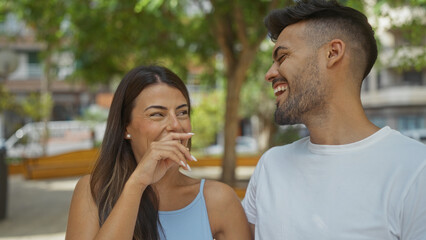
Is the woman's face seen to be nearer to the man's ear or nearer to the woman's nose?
the woman's nose

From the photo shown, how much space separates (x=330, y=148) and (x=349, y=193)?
0.19m

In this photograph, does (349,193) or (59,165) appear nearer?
(349,193)

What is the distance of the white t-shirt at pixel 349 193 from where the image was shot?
1.57 m

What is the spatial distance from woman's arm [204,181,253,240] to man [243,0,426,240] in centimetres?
21

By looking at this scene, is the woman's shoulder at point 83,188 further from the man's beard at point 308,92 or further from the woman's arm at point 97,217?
the man's beard at point 308,92

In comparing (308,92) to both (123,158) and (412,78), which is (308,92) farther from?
(412,78)

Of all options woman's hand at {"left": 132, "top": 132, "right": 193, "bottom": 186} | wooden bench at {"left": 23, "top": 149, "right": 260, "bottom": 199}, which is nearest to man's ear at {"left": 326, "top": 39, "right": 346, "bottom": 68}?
woman's hand at {"left": 132, "top": 132, "right": 193, "bottom": 186}

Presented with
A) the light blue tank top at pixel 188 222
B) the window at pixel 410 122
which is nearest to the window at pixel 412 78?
the window at pixel 410 122

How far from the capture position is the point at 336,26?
5.96ft

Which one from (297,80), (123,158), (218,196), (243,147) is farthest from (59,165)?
(243,147)

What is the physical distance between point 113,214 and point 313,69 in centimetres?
92

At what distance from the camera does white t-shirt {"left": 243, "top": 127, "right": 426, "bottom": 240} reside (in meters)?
1.57

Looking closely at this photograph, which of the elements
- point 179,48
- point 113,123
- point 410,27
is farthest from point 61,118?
point 113,123

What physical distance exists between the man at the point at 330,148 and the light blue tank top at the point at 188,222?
307 millimetres
